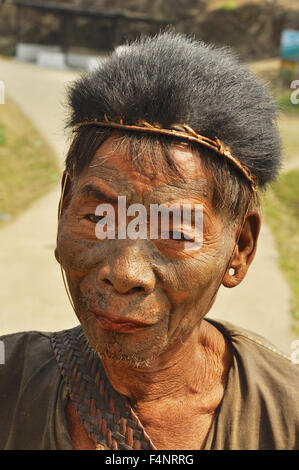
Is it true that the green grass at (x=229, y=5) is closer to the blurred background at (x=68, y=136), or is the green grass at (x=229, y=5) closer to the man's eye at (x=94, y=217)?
the blurred background at (x=68, y=136)

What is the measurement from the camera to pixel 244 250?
1.91 meters

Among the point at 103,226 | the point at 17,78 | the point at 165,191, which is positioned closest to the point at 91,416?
the point at 103,226

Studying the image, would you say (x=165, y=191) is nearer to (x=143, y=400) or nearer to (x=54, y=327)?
(x=143, y=400)

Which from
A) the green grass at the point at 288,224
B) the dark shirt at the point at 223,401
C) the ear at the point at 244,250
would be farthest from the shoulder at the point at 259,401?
the green grass at the point at 288,224

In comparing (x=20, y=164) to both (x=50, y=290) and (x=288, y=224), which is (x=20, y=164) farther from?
(x=50, y=290)

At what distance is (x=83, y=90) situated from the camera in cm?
180

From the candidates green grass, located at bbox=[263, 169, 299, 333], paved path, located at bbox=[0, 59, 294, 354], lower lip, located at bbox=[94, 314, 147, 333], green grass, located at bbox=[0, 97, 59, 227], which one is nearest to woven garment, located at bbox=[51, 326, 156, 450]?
lower lip, located at bbox=[94, 314, 147, 333]

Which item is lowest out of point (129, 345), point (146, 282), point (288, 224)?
A: point (129, 345)

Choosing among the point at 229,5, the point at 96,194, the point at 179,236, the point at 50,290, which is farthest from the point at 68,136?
the point at 229,5

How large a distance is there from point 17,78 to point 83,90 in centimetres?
1818

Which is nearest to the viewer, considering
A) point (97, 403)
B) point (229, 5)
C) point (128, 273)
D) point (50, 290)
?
point (128, 273)

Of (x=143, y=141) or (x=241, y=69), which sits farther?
(x=241, y=69)

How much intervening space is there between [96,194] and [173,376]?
0.68m

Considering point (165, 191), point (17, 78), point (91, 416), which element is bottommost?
point (91, 416)
